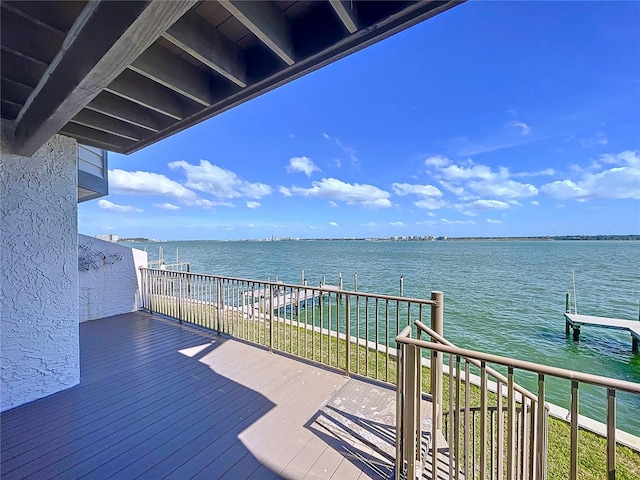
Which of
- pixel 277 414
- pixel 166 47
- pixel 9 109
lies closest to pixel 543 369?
pixel 277 414

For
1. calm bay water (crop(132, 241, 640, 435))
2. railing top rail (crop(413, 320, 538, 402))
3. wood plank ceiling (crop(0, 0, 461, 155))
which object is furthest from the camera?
calm bay water (crop(132, 241, 640, 435))

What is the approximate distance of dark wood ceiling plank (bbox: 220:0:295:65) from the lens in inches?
48.2

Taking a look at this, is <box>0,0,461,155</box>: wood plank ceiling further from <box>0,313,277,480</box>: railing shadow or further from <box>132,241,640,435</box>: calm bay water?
<box>132,241,640,435</box>: calm bay water


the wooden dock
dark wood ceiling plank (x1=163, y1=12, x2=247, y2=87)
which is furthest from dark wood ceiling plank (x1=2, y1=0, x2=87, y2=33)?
the wooden dock

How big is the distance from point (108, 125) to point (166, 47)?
4.19ft

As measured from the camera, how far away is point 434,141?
17047 millimetres

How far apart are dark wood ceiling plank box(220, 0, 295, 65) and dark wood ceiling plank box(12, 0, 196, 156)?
12.0 inches

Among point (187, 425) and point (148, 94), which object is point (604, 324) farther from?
point (148, 94)

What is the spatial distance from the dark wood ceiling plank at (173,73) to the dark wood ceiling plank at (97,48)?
349 mm

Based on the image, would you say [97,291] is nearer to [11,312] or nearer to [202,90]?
[11,312]

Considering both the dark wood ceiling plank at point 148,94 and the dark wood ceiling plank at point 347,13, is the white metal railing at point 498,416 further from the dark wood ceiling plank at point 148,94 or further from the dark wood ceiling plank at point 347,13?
the dark wood ceiling plank at point 148,94

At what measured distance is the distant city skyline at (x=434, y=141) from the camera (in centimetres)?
570

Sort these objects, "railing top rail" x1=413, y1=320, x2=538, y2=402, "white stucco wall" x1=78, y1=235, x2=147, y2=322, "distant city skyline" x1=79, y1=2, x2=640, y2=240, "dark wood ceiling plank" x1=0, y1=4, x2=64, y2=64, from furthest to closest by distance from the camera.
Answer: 1. "distant city skyline" x1=79, y1=2, x2=640, y2=240
2. "white stucco wall" x1=78, y1=235, x2=147, y2=322
3. "railing top rail" x1=413, y1=320, x2=538, y2=402
4. "dark wood ceiling plank" x1=0, y1=4, x2=64, y2=64

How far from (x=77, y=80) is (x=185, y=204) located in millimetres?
34061
